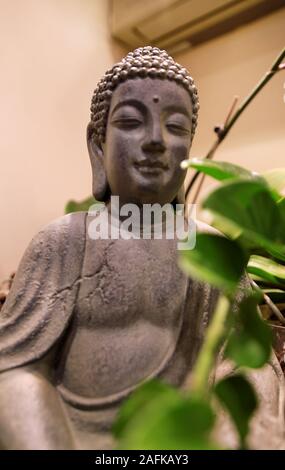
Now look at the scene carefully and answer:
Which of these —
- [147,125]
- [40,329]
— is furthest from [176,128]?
[40,329]

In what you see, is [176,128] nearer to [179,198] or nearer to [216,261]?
[179,198]

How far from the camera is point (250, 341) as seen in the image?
1.25ft

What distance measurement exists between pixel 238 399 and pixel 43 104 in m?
1.44

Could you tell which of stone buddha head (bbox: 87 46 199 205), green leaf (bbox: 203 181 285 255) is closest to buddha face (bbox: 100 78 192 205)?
stone buddha head (bbox: 87 46 199 205)

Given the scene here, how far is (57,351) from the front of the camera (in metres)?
0.71

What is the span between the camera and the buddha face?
0.73m

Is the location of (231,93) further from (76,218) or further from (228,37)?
(76,218)

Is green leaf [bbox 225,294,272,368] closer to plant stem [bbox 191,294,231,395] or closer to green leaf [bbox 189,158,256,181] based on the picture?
plant stem [bbox 191,294,231,395]

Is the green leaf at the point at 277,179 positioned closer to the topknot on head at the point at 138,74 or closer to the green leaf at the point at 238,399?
the topknot on head at the point at 138,74

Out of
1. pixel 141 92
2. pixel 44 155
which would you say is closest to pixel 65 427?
pixel 141 92

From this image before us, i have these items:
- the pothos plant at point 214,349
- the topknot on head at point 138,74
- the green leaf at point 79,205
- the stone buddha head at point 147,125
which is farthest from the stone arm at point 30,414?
the green leaf at point 79,205

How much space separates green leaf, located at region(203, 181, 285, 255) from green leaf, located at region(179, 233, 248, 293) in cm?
2

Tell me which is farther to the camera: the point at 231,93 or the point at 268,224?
the point at 231,93

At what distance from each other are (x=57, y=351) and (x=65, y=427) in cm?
14
